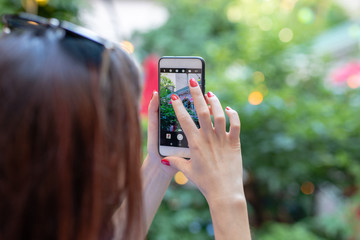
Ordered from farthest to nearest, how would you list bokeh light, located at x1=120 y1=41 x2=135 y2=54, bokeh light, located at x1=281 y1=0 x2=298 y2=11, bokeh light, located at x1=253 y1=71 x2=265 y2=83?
bokeh light, located at x1=281 y1=0 x2=298 y2=11 → bokeh light, located at x1=253 y1=71 x2=265 y2=83 → bokeh light, located at x1=120 y1=41 x2=135 y2=54

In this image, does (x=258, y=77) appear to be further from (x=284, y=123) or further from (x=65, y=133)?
(x=65, y=133)

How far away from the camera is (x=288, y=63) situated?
6.80 ft

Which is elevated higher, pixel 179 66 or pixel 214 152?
pixel 179 66

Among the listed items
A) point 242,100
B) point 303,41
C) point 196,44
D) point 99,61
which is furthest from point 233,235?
point 196,44

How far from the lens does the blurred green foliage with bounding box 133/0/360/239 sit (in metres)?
1.80

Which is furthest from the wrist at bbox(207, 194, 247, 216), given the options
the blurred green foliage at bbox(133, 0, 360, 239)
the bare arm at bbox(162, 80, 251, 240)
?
the blurred green foliage at bbox(133, 0, 360, 239)

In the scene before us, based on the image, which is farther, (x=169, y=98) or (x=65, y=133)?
(x=169, y=98)

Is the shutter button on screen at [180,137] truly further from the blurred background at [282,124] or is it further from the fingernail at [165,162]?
the blurred background at [282,124]

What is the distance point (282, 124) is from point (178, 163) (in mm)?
1334

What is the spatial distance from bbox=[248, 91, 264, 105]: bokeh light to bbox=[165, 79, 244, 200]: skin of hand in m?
1.28

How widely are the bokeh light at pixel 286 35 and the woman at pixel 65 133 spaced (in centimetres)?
187

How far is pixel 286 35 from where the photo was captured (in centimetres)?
215

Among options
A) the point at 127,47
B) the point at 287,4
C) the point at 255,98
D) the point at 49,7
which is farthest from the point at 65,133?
the point at 287,4

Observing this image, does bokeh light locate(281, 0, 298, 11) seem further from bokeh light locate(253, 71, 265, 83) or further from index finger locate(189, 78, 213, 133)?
index finger locate(189, 78, 213, 133)
